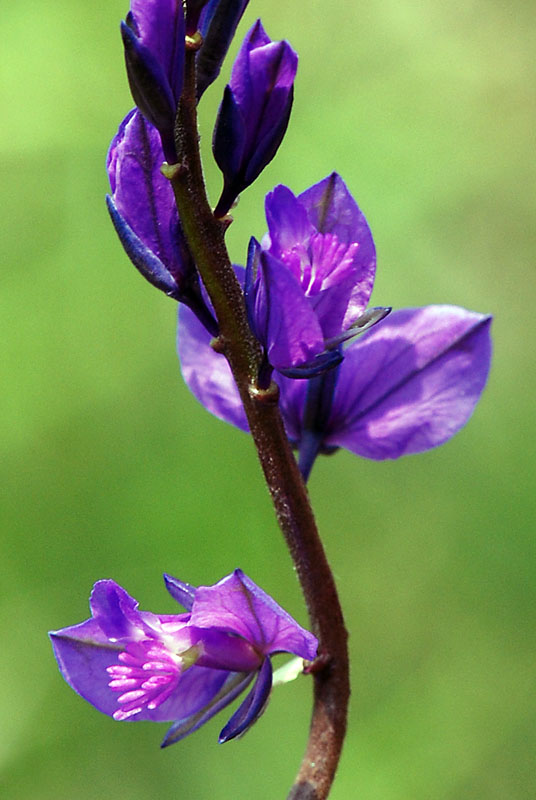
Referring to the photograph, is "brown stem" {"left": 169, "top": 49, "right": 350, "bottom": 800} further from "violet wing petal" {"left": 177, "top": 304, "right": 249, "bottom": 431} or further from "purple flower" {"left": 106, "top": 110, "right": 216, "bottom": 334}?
"violet wing petal" {"left": 177, "top": 304, "right": 249, "bottom": 431}

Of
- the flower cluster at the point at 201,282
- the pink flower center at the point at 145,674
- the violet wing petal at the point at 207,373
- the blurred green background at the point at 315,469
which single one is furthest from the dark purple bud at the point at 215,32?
the blurred green background at the point at 315,469

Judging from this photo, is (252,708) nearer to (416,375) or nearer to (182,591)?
(182,591)

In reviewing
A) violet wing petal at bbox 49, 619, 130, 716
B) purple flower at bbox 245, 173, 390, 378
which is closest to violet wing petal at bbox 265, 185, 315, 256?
purple flower at bbox 245, 173, 390, 378

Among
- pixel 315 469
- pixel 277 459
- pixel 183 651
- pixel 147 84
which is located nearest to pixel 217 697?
pixel 183 651

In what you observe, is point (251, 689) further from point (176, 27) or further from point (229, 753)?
point (229, 753)

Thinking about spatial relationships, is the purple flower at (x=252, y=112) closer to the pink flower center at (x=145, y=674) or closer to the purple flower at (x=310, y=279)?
the purple flower at (x=310, y=279)

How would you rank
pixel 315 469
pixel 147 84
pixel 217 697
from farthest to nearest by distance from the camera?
1. pixel 315 469
2. pixel 217 697
3. pixel 147 84

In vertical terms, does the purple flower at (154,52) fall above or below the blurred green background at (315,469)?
above
